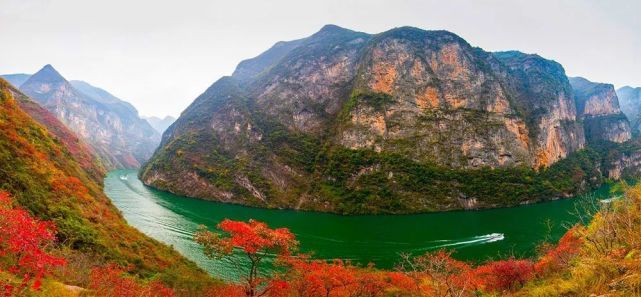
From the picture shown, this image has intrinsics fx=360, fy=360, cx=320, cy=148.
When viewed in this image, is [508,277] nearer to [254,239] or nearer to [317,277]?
[317,277]

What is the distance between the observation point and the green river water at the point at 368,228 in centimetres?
5412

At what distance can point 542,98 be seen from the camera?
15788cm

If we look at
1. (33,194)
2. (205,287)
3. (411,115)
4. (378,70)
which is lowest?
(205,287)

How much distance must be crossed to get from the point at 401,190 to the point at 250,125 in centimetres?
6260

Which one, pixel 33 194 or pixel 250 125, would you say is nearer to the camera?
pixel 33 194

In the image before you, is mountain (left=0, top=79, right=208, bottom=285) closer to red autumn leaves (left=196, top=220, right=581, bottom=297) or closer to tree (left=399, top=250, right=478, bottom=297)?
red autumn leaves (left=196, top=220, right=581, bottom=297)

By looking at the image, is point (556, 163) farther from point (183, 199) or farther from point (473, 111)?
point (183, 199)

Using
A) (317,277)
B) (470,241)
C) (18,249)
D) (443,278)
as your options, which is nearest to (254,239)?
(317,277)

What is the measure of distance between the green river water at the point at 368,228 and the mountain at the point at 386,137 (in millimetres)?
9919

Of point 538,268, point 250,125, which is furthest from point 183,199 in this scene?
point 538,268

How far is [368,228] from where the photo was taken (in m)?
74.9

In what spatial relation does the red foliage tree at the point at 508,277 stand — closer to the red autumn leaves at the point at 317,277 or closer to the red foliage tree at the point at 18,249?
the red autumn leaves at the point at 317,277

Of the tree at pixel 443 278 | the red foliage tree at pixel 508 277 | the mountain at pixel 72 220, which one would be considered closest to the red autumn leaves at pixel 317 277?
the red foliage tree at pixel 508 277

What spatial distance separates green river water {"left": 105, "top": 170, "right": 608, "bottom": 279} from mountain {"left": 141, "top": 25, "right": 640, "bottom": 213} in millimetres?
9919
